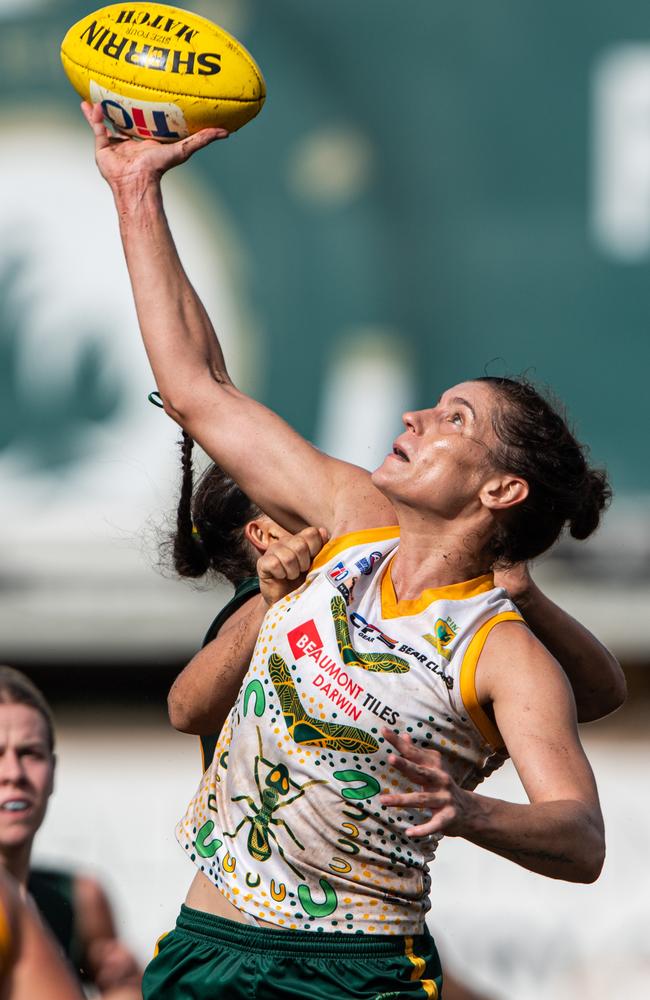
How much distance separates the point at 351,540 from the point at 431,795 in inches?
30.1

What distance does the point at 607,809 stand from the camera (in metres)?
7.80

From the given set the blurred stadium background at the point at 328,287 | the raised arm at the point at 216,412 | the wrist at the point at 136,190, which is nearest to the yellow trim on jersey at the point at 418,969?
the raised arm at the point at 216,412

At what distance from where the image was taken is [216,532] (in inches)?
145

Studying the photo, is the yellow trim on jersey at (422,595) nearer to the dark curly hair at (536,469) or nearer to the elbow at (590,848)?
the dark curly hair at (536,469)

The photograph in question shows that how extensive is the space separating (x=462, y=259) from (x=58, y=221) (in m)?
2.19

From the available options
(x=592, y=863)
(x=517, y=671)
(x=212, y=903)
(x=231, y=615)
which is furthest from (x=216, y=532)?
(x=592, y=863)

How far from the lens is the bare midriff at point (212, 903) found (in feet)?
9.44

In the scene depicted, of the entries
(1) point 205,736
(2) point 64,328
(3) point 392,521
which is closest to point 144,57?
(3) point 392,521

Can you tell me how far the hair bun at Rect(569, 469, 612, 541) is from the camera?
10.3 feet

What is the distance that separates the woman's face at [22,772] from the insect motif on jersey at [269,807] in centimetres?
193

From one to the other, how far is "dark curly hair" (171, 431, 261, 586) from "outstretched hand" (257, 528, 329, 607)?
2.27 feet

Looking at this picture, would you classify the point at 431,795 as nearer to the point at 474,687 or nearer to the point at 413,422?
the point at 474,687

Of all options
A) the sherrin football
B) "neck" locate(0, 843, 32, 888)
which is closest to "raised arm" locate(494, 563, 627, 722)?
the sherrin football

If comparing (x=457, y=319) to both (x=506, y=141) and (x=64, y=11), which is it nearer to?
(x=506, y=141)
